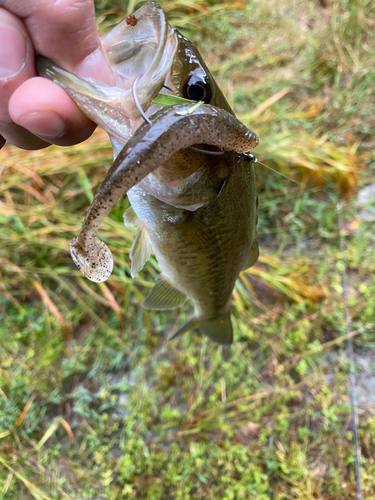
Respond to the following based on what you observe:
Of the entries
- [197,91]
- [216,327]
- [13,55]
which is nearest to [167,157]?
[197,91]

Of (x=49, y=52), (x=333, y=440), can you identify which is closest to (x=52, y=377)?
(x=333, y=440)

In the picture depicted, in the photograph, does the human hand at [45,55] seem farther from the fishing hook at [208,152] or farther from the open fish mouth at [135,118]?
the fishing hook at [208,152]

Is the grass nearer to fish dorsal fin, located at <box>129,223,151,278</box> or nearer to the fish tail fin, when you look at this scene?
the fish tail fin

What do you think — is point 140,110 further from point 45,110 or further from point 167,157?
point 45,110

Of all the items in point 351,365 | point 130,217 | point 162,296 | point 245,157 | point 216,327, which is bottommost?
point 351,365

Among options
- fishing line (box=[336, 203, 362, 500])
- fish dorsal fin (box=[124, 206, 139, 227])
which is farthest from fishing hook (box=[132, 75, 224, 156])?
fishing line (box=[336, 203, 362, 500])

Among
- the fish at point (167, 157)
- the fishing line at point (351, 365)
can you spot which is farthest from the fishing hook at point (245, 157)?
the fishing line at point (351, 365)

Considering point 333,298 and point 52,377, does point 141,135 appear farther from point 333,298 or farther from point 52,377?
point 333,298
